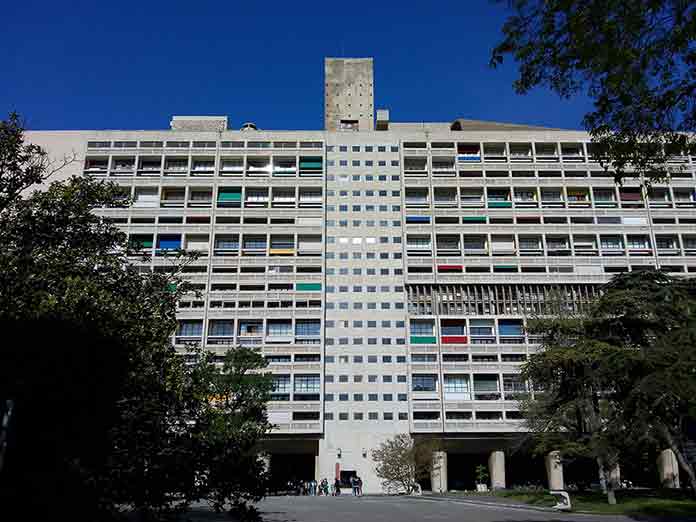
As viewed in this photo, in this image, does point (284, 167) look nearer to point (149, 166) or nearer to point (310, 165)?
point (310, 165)

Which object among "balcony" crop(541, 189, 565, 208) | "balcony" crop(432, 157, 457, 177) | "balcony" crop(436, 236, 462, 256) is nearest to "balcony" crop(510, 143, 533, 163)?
"balcony" crop(541, 189, 565, 208)

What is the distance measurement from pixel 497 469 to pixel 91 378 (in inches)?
2138

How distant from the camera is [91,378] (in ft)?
33.9

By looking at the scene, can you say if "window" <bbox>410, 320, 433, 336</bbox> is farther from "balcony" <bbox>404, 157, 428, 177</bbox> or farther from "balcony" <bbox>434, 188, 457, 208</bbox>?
"balcony" <bbox>404, 157, 428, 177</bbox>

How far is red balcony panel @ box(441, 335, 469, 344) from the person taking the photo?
60.3 m

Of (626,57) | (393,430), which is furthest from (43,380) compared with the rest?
(393,430)

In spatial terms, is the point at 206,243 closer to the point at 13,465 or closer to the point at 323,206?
the point at 323,206

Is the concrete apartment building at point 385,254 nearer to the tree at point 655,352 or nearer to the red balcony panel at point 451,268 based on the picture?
the red balcony panel at point 451,268

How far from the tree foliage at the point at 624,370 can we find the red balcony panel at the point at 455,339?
84.9ft

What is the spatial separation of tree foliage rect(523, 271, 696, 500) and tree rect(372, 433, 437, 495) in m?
20.0

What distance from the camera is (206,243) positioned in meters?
64.2

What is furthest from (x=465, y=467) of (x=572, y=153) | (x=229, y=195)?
(x=229, y=195)

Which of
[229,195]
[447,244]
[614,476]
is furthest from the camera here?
[229,195]

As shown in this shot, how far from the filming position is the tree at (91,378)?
31.6 feet
